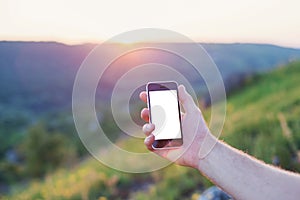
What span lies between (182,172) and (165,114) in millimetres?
2126

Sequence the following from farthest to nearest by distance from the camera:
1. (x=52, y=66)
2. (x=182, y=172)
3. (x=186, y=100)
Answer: (x=52, y=66) < (x=182, y=172) < (x=186, y=100)

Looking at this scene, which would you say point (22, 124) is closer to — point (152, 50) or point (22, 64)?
point (22, 64)

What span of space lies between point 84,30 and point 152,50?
64cm

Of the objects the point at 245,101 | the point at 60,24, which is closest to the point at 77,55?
the point at 60,24

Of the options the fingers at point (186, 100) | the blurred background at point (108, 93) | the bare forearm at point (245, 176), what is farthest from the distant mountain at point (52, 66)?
the bare forearm at point (245, 176)

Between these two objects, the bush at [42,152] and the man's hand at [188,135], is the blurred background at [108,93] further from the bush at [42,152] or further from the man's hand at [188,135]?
the man's hand at [188,135]

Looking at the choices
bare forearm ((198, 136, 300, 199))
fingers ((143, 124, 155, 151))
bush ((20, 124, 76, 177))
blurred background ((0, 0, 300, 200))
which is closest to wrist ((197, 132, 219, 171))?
bare forearm ((198, 136, 300, 199))

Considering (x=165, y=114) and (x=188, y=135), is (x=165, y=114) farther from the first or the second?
(x=188, y=135)

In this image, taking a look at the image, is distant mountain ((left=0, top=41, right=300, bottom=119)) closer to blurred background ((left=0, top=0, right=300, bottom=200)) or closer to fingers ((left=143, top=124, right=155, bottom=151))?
blurred background ((left=0, top=0, right=300, bottom=200))

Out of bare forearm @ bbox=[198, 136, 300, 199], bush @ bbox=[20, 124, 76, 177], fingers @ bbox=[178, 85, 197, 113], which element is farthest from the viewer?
bush @ bbox=[20, 124, 76, 177]

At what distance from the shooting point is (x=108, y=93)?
4.77 m

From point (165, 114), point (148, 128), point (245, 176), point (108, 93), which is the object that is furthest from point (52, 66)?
point (245, 176)

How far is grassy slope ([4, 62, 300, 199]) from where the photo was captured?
3.60 meters

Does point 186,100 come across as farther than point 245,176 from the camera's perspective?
Yes
